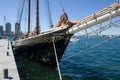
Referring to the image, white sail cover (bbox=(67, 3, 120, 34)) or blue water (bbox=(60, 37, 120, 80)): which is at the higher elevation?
→ white sail cover (bbox=(67, 3, 120, 34))

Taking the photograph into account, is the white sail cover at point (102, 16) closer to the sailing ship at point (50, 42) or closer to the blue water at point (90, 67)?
the blue water at point (90, 67)

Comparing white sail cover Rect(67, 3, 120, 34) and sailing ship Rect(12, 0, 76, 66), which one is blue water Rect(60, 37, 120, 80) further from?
sailing ship Rect(12, 0, 76, 66)

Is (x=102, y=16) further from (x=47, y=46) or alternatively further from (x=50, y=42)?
(x=47, y=46)

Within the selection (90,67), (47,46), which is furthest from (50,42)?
(90,67)

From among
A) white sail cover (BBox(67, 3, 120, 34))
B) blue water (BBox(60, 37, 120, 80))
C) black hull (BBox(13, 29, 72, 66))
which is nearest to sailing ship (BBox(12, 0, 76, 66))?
black hull (BBox(13, 29, 72, 66))

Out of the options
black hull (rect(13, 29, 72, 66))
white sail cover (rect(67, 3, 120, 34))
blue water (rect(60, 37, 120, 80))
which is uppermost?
white sail cover (rect(67, 3, 120, 34))

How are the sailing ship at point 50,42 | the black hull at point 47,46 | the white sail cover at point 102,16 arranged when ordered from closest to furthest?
1. the white sail cover at point 102,16
2. the sailing ship at point 50,42
3. the black hull at point 47,46

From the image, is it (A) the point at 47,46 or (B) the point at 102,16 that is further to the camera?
(A) the point at 47,46

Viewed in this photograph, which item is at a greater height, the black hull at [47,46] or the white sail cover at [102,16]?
the white sail cover at [102,16]

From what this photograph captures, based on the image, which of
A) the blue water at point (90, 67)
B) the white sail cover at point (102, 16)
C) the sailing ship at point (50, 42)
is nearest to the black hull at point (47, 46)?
the sailing ship at point (50, 42)

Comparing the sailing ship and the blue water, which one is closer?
the blue water

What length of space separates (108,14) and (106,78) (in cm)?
636

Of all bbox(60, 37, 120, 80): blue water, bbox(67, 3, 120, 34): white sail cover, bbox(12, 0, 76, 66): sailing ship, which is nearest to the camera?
bbox(67, 3, 120, 34): white sail cover

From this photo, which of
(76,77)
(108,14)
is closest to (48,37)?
(76,77)
